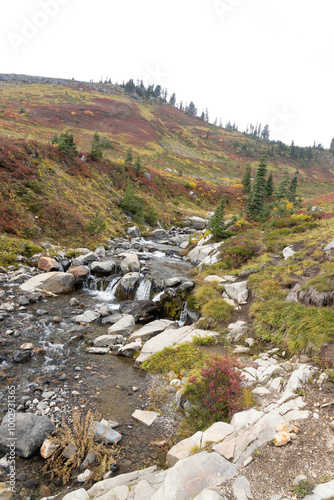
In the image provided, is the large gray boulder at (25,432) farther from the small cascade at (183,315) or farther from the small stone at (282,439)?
the small cascade at (183,315)

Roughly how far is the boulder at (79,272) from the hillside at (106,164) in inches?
251

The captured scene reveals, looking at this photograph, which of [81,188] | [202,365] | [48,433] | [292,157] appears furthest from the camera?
[292,157]

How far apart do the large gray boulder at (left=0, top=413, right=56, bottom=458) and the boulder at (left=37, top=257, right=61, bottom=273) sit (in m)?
13.2

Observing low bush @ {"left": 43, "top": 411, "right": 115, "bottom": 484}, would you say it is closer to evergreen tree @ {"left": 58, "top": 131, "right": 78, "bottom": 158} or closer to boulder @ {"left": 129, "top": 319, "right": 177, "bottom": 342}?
boulder @ {"left": 129, "top": 319, "right": 177, "bottom": 342}

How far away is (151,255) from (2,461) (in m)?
20.7

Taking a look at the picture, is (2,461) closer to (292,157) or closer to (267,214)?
(267,214)

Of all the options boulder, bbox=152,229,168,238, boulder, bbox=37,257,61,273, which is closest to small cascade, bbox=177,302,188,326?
boulder, bbox=37,257,61,273

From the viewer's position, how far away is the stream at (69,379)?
261 inches

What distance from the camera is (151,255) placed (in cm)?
2619

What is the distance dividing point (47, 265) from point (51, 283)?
3.06 metres

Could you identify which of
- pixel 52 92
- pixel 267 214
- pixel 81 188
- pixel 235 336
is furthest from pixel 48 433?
pixel 52 92

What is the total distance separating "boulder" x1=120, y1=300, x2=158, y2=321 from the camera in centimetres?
1551

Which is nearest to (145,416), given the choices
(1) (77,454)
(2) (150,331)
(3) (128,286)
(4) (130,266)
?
(1) (77,454)

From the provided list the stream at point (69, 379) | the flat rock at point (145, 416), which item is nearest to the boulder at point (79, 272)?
the stream at point (69, 379)
